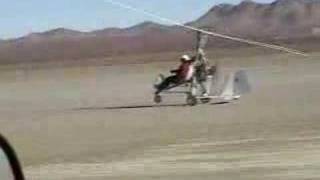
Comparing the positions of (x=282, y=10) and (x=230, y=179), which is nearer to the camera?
(x=230, y=179)

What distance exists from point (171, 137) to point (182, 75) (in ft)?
25.1

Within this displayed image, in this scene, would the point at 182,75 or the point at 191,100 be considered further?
the point at 182,75

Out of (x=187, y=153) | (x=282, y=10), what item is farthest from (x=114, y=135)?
(x=282, y=10)

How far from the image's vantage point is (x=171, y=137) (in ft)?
54.3

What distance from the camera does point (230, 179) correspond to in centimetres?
1050

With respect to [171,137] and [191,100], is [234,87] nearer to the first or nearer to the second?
[191,100]

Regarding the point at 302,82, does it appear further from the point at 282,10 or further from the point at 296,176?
the point at 282,10

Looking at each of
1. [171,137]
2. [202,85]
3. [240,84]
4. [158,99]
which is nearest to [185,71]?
[202,85]

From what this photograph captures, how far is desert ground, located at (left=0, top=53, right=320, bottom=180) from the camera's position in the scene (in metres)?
11.8

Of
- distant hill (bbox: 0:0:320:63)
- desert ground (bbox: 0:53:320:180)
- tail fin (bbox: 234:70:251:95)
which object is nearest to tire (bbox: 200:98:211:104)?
desert ground (bbox: 0:53:320:180)

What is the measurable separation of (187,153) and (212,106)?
932cm

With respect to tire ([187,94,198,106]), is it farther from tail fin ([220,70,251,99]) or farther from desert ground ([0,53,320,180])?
tail fin ([220,70,251,99])

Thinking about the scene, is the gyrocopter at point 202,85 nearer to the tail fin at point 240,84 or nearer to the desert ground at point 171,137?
the tail fin at point 240,84

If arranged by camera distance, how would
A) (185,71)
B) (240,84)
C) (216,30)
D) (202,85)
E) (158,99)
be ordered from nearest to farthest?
(202,85) < (185,71) < (158,99) < (240,84) < (216,30)
